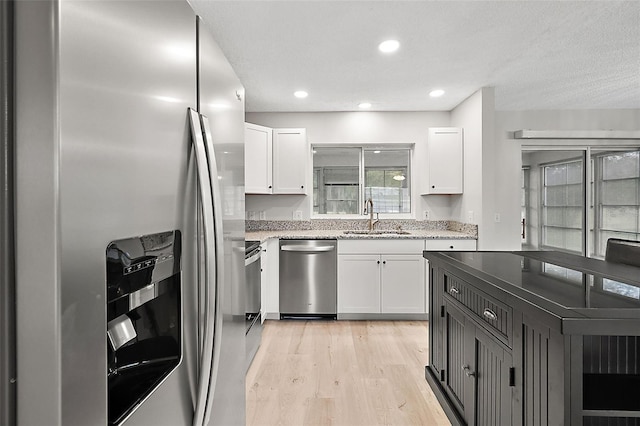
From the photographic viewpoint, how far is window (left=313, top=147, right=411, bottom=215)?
477cm

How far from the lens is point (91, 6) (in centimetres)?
54

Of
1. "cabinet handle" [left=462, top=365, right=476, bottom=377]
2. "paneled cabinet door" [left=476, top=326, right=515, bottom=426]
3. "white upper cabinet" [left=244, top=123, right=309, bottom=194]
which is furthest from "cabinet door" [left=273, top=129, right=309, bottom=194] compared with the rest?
"paneled cabinet door" [left=476, top=326, right=515, bottom=426]

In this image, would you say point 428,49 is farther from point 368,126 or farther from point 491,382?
point 491,382

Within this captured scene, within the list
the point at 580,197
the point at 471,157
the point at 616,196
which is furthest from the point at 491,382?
the point at 616,196

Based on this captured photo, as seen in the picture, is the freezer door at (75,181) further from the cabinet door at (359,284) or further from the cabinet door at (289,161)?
the cabinet door at (289,161)

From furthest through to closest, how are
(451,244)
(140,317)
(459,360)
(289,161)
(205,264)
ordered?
(289,161) → (451,244) → (459,360) → (205,264) → (140,317)

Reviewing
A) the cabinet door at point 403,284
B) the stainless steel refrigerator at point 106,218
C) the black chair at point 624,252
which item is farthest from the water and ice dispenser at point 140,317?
the cabinet door at point 403,284

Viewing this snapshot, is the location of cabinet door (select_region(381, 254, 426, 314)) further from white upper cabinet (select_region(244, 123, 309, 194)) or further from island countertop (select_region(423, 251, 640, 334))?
island countertop (select_region(423, 251, 640, 334))

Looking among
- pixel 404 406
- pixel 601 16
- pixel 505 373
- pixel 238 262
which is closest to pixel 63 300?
pixel 238 262

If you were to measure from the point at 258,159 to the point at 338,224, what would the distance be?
1.34 meters

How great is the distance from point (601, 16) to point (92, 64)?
308 cm

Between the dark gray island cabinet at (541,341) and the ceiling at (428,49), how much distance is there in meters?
1.60

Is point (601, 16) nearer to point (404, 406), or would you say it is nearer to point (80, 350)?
point (404, 406)

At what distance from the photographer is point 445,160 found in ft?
13.8
